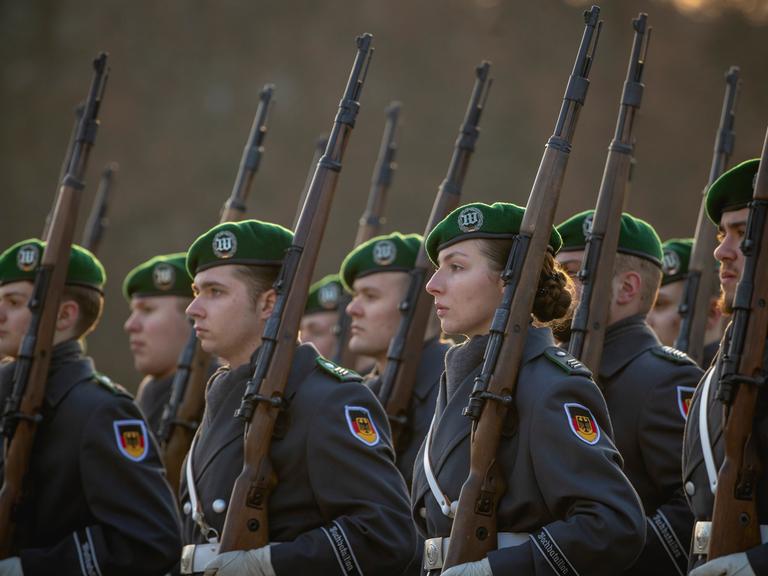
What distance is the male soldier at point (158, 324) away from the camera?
26.9 ft

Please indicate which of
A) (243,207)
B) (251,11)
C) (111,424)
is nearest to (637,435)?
(111,424)

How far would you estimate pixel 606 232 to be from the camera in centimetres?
567

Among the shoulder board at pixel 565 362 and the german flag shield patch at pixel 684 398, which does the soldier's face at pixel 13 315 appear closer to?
the shoulder board at pixel 565 362

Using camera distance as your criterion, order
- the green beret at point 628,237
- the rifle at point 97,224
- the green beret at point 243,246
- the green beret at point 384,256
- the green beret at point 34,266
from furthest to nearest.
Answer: the rifle at point 97,224, the green beret at point 384,256, the green beret at point 34,266, the green beret at point 628,237, the green beret at point 243,246

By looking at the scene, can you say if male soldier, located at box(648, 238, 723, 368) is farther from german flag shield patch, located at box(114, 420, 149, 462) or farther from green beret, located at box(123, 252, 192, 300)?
german flag shield patch, located at box(114, 420, 149, 462)

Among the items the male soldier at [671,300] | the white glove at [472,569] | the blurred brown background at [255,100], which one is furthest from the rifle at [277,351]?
the blurred brown background at [255,100]

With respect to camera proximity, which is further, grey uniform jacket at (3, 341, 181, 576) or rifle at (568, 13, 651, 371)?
rifle at (568, 13, 651, 371)

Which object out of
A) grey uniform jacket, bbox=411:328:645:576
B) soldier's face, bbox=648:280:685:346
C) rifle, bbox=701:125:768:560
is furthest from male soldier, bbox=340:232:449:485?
rifle, bbox=701:125:768:560

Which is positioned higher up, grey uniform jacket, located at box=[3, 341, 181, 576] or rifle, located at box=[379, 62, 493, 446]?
rifle, located at box=[379, 62, 493, 446]

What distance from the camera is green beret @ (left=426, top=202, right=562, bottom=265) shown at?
458 centimetres

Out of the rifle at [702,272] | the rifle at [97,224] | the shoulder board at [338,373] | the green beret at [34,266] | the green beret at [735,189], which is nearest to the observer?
the green beret at [735,189]

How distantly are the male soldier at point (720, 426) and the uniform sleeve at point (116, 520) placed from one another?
89.5 inches

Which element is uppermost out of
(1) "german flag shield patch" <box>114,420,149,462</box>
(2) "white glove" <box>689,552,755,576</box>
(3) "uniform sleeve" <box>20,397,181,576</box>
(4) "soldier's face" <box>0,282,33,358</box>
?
(4) "soldier's face" <box>0,282,33,358</box>

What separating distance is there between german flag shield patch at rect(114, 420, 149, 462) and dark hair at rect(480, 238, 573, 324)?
1.92 meters
